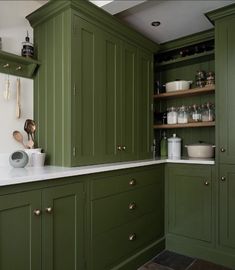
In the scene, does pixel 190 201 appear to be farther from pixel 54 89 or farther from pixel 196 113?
pixel 54 89

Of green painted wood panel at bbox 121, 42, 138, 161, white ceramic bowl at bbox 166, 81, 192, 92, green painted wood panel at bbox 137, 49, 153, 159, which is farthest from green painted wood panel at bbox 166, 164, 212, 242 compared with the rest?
white ceramic bowl at bbox 166, 81, 192, 92

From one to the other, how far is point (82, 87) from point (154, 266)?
1730 millimetres

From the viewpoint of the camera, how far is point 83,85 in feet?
6.61

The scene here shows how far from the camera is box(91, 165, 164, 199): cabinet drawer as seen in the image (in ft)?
6.18

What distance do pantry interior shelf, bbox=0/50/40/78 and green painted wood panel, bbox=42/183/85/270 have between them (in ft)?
3.57

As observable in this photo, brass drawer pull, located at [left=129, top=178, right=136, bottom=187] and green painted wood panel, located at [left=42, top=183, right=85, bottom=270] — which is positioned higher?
brass drawer pull, located at [left=129, top=178, right=136, bottom=187]

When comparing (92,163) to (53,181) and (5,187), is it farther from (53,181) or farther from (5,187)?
(5,187)

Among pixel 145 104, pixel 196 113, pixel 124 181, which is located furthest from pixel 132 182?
pixel 196 113

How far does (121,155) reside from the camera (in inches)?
93.6

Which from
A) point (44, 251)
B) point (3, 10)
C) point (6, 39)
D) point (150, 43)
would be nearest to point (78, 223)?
point (44, 251)

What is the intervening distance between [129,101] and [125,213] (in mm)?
1073

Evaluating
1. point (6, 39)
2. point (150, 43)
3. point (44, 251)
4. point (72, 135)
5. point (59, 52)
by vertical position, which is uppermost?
point (150, 43)

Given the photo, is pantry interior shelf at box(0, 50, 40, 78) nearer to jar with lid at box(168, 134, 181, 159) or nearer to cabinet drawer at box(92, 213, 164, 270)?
cabinet drawer at box(92, 213, 164, 270)

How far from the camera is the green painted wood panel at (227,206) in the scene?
2.26m
